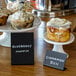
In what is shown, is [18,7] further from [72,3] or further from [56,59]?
[72,3]

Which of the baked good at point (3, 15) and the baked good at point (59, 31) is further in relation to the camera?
the baked good at point (3, 15)

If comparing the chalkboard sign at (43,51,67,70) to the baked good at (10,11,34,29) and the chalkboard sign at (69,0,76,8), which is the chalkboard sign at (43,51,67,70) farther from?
the chalkboard sign at (69,0,76,8)

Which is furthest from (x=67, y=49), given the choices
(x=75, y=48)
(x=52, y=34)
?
(x=52, y=34)

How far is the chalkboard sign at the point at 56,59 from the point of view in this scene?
0.88 meters

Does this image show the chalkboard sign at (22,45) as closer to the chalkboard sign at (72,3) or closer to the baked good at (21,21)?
the baked good at (21,21)

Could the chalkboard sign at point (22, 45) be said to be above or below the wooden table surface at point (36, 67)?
above

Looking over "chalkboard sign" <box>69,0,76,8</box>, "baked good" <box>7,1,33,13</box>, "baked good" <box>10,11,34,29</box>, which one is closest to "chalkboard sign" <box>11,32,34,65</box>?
"baked good" <box>10,11,34,29</box>

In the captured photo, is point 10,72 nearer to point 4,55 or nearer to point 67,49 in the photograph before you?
point 4,55

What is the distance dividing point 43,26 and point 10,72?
0.55 m

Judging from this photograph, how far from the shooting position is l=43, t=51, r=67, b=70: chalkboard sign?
88cm

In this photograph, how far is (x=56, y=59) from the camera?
0.89 m

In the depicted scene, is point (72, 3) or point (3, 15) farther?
point (72, 3)

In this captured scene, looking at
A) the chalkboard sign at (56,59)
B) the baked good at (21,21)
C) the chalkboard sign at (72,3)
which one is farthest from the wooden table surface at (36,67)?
the chalkboard sign at (72,3)

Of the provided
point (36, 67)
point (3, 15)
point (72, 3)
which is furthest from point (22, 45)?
point (72, 3)
